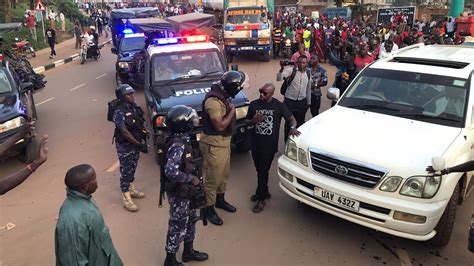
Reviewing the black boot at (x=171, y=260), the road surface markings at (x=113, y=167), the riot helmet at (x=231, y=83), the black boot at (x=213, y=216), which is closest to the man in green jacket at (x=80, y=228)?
the black boot at (x=171, y=260)

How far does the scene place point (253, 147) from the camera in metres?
4.78

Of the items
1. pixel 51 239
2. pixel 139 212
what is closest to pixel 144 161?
pixel 139 212

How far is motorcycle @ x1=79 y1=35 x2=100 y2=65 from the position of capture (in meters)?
18.6

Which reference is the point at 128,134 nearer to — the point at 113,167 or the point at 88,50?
the point at 113,167

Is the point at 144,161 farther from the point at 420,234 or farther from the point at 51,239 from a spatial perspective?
the point at 420,234

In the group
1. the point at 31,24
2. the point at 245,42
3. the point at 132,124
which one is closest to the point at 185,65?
the point at 132,124

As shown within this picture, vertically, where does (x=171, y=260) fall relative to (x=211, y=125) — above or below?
below

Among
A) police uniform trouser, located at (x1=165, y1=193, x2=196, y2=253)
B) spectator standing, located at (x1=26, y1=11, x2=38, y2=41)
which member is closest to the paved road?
police uniform trouser, located at (x1=165, y1=193, x2=196, y2=253)

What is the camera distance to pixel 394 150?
378 cm

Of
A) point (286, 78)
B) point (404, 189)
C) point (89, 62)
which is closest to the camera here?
point (404, 189)

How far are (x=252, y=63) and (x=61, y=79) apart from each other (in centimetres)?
774

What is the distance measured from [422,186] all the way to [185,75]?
14.7 ft

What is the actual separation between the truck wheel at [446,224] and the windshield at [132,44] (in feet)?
36.9

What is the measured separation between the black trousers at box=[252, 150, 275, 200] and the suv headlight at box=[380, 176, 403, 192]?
1.48 metres
